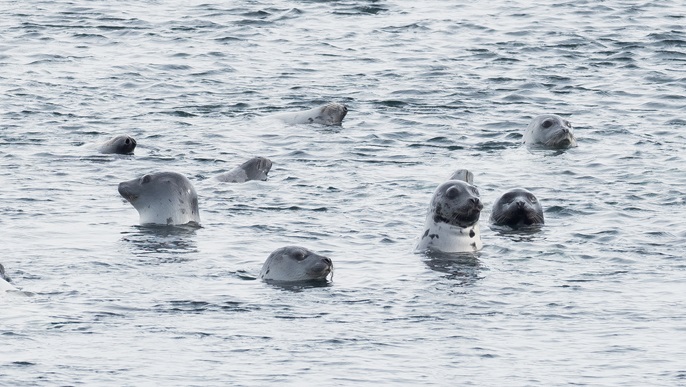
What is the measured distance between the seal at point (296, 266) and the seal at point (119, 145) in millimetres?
7444

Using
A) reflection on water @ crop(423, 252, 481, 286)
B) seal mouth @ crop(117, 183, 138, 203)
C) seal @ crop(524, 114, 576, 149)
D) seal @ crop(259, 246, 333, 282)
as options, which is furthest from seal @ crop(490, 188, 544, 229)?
seal @ crop(524, 114, 576, 149)

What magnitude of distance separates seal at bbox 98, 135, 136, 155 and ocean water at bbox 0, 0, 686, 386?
0.53 ft

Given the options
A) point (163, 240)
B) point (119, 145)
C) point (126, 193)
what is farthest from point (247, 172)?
point (163, 240)

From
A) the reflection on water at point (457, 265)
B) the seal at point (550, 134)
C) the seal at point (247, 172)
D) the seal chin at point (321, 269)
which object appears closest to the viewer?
the seal chin at point (321, 269)

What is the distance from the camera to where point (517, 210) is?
2158 centimetres

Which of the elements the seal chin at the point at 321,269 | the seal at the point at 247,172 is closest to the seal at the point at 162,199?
the seal at the point at 247,172

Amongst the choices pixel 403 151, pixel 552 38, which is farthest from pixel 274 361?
pixel 552 38

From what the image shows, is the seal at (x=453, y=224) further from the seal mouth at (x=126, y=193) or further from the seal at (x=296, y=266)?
the seal mouth at (x=126, y=193)

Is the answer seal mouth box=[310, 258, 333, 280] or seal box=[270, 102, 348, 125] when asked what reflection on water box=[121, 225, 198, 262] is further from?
seal box=[270, 102, 348, 125]

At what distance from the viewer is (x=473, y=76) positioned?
3250 centimetres

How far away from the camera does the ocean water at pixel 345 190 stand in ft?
52.4

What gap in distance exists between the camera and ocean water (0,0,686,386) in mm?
15961

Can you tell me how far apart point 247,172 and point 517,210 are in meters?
4.40

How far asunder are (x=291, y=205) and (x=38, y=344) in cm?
726
